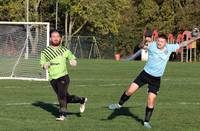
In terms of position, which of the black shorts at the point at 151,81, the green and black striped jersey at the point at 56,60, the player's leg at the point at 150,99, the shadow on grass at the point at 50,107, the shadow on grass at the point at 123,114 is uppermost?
the green and black striped jersey at the point at 56,60

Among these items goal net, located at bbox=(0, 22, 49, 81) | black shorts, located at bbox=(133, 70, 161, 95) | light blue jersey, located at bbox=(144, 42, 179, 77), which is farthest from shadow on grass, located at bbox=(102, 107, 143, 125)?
goal net, located at bbox=(0, 22, 49, 81)

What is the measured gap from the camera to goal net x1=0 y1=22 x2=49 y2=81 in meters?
27.9

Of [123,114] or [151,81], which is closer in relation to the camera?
[151,81]

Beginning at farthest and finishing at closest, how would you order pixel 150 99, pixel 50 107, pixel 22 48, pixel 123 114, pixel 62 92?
pixel 22 48
pixel 50 107
pixel 123 114
pixel 62 92
pixel 150 99

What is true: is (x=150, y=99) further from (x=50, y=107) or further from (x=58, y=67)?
(x=50, y=107)

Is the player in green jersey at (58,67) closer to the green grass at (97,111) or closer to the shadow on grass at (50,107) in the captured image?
the green grass at (97,111)

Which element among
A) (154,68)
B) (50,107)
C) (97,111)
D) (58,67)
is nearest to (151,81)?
(154,68)

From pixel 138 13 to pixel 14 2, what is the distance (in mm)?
16150

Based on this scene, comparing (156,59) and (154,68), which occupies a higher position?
(156,59)

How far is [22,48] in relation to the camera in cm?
2930

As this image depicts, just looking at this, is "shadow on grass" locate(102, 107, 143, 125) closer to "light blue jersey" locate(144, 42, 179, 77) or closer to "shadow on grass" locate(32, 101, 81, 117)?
"shadow on grass" locate(32, 101, 81, 117)

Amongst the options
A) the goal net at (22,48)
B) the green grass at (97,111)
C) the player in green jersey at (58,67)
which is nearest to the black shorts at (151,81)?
the green grass at (97,111)

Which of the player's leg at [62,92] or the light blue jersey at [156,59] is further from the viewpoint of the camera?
the player's leg at [62,92]

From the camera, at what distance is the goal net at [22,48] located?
27.9 meters
